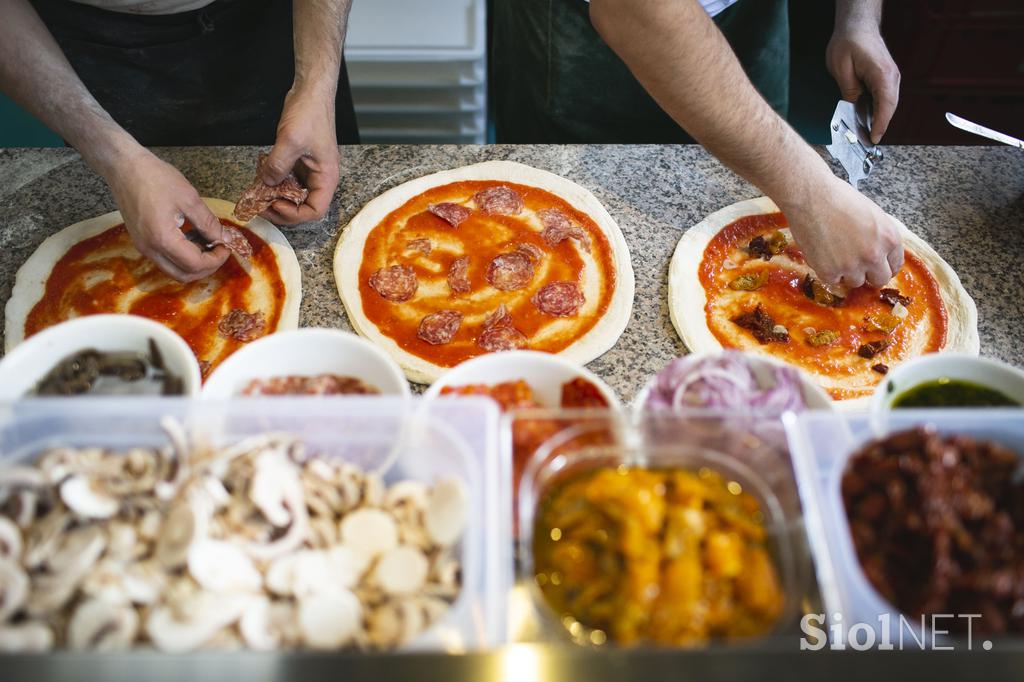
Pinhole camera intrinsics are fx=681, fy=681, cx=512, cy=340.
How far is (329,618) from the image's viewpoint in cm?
119

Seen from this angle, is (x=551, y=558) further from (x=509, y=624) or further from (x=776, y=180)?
(x=776, y=180)

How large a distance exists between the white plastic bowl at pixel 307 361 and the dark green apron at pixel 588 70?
2.29 meters

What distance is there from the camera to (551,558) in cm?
132

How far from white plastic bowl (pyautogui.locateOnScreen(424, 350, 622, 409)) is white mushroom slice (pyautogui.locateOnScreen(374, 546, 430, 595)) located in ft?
1.75

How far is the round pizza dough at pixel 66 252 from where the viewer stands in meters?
2.52

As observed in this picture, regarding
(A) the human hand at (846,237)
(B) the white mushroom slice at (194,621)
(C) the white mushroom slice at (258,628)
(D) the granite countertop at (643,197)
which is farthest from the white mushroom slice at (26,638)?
(A) the human hand at (846,237)

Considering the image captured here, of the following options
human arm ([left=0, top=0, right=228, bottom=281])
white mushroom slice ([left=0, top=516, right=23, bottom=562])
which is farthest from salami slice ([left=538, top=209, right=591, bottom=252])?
white mushroom slice ([left=0, top=516, right=23, bottom=562])

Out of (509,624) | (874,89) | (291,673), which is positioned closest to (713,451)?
(509,624)

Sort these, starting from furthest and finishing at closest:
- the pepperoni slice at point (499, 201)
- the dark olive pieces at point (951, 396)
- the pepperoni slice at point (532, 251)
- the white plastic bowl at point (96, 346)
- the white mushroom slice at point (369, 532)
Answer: the pepperoni slice at point (499, 201) → the pepperoni slice at point (532, 251) → the dark olive pieces at point (951, 396) → the white plastic bowl at point (96, 346) → the white mushroom slice at point (369, 532)

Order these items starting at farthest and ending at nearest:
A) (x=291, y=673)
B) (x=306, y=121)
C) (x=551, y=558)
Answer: (x=306, y=121)
(x=551, y=558)
(x=291, y=673)

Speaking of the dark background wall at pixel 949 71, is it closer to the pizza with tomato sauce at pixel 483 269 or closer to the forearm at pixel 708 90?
the forearm at pixel 708 90

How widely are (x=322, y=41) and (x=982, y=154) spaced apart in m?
3.02

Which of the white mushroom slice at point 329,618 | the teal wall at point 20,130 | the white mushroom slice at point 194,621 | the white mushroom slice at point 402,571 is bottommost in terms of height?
the teal wall at point 20,130

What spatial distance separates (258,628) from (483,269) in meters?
1.77
